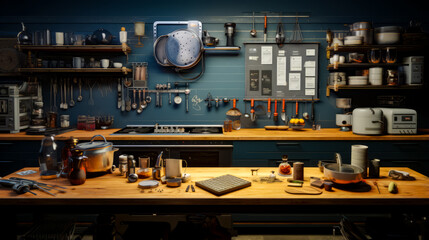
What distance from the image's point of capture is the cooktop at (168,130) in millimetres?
3553

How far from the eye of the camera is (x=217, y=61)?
4016mm

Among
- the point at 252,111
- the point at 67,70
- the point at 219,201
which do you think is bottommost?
the point at 219,201

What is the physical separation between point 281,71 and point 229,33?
2.80 feet

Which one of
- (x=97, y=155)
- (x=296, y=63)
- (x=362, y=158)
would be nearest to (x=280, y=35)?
(x=296, y=63)

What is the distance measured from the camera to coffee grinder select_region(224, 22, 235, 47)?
12.5 ft

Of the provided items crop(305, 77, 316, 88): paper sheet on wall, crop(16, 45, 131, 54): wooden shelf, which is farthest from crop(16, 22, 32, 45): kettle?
crop(305, 77, 316, 88): paper sheet on wall

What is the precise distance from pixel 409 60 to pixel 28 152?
4509 mm

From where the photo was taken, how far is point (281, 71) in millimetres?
4020

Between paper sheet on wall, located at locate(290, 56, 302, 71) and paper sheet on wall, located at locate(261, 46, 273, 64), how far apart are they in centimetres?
28

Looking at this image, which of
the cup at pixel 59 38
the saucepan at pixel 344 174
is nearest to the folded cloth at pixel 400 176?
the saucepan at pixel 344 174

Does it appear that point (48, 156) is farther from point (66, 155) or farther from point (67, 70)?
point (67, 70)

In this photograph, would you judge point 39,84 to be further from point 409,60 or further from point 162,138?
point 409,60

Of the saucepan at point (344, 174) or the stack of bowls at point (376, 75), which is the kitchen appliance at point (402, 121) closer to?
the stack of bowls at point (376, 75)

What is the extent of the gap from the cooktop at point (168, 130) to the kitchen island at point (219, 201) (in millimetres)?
1843
